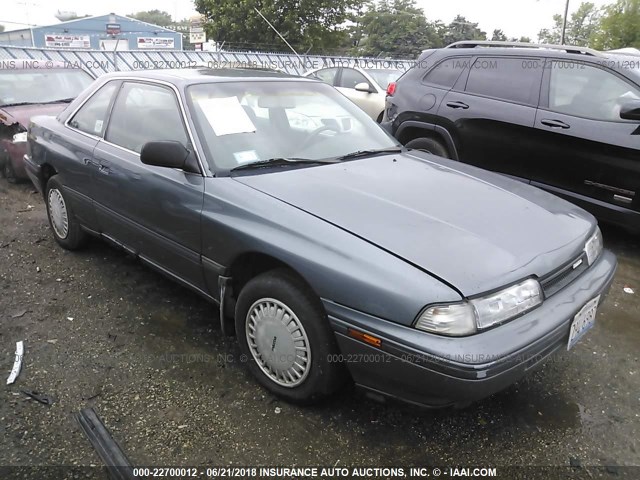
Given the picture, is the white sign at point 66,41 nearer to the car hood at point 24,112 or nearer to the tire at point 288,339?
the car hood at point 24,112

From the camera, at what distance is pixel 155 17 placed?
102m

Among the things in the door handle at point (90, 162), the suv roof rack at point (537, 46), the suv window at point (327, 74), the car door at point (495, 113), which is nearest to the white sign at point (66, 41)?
the suv window at point (327, 74)

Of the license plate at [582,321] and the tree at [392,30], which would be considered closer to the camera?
the license plate at [582,321]

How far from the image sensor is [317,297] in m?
2.29

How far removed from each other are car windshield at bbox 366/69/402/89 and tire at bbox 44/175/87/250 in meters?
6.99

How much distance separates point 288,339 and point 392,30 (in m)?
48.1

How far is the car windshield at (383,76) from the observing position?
9.91 meters

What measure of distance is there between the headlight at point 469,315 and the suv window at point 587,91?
9.88ft

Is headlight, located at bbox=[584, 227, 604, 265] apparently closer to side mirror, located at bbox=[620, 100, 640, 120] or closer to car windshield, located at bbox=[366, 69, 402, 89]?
side mirror, located at bbox=[620, 100, 640, 120]

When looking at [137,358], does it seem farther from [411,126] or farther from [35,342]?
[411,126]

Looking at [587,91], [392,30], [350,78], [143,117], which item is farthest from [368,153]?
[392,30]

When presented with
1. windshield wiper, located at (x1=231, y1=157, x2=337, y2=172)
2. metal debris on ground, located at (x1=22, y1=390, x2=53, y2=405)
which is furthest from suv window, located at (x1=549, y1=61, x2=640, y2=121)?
metal debris on ground, located at (x1=22, y1=390, x2=53, y2=405)

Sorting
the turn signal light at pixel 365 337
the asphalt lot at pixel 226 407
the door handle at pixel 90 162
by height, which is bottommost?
the asphalt lot at pixel 226 407

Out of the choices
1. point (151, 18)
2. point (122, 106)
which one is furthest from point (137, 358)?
point (151, 18)
